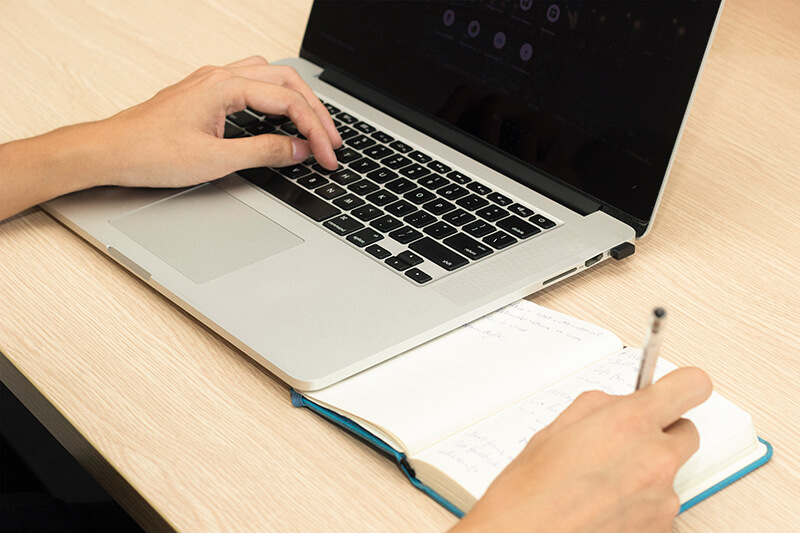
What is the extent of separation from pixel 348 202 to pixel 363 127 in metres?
0.15

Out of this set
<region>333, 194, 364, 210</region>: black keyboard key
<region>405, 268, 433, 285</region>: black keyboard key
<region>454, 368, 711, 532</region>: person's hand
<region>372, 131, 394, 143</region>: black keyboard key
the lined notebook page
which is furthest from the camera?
<region>372, 131, 394, 143</region>: black keyboard key

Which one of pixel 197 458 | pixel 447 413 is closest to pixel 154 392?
pixel 197 458

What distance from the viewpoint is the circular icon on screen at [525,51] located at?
0.85 metres

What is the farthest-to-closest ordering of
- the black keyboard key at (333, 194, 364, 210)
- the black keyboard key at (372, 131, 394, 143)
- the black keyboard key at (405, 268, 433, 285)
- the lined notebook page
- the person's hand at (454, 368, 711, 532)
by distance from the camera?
the black keyboard key at (372, 131, 394, 143)
the black keyboard key at (333, 194, 364, 210)
the black keyboard key at (405, 268, 433, 285)
the lined notebook page
the person's hand at (454, 368, 711, 532)

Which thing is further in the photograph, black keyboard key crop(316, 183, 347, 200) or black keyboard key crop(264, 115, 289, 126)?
black keyboard key crop(264, 115, 289, 126)

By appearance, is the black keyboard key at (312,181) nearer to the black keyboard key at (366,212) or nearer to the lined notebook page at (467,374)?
the black keyboard key at (366,212)

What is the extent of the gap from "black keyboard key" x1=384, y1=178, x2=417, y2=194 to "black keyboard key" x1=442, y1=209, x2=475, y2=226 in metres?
0.06

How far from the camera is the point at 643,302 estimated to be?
28.7 inches

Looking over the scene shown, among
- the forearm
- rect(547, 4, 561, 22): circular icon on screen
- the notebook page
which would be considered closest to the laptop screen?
rect(547, 4, 561, 22): circular icon on screen

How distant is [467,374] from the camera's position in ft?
2.04

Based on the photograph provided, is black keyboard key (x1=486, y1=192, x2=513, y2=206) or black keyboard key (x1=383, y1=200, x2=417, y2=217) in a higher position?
black keyboard key (x1=486, y1=192, x2=513, y2=206)

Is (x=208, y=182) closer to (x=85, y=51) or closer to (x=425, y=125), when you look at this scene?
(x=425, y=125)

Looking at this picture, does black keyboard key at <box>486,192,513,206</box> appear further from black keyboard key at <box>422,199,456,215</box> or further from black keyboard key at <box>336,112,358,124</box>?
black keyboard key at <box>336,112,358,124</box>

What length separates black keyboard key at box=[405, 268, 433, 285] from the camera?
697 mm
